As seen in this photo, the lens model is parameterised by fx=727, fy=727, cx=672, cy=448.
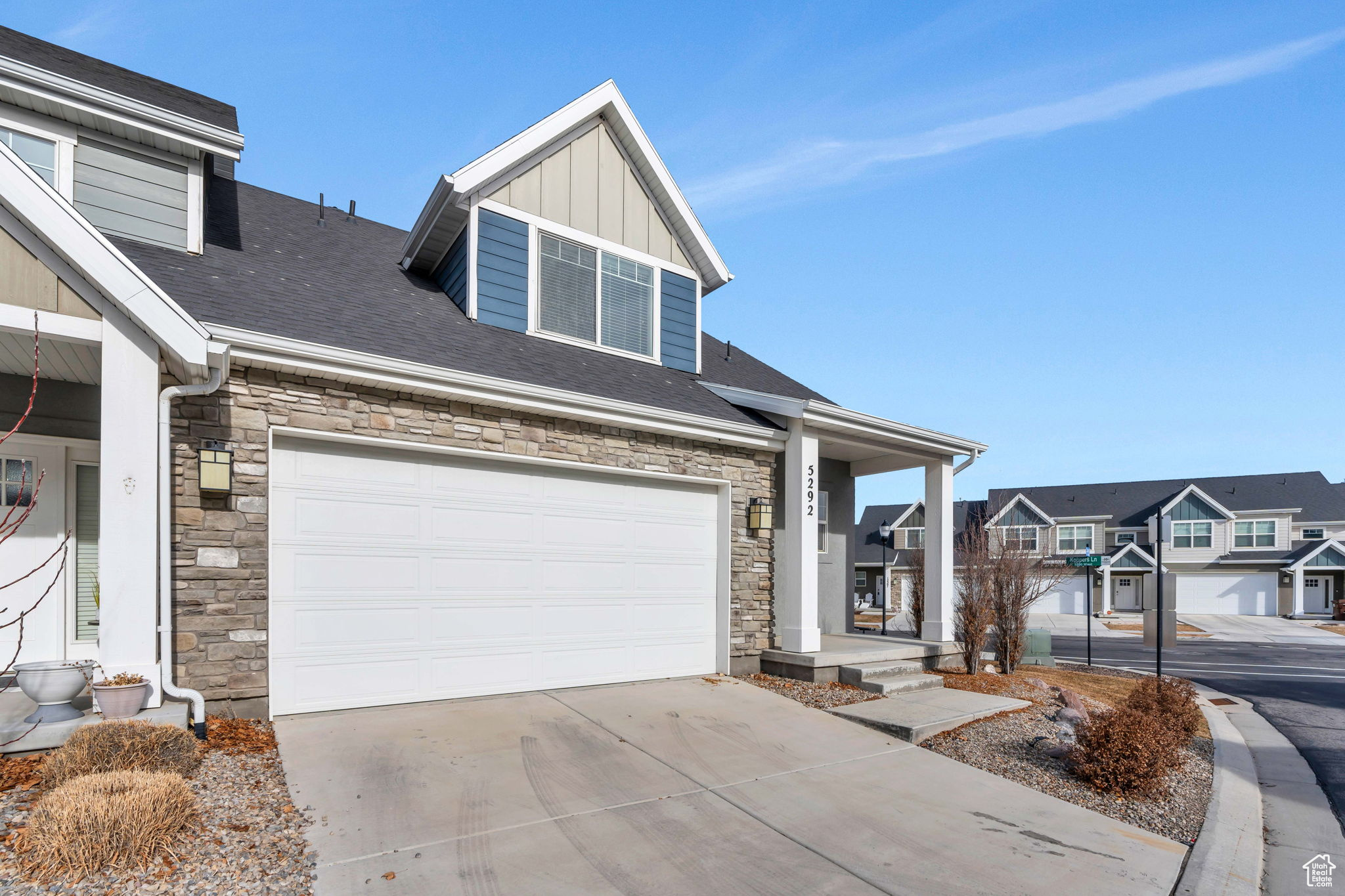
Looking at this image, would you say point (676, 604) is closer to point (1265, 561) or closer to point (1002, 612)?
point (1002, 612)

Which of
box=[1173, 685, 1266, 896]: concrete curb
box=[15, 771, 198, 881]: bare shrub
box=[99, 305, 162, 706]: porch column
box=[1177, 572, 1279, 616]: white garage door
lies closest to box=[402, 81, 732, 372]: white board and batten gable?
box=[99, 305, 162, 706]: porch column

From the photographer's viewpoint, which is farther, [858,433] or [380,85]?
[858,433]

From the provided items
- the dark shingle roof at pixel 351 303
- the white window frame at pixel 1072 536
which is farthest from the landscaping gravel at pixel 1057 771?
the white window frame at pixel 1072 536

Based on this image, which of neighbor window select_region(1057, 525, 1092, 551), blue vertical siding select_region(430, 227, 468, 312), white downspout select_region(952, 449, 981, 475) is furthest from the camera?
neighbor window select_region(1057, 525, 1092, 551)

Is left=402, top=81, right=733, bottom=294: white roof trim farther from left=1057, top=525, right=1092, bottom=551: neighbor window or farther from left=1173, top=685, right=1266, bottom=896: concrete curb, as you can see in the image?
left=1057, top=525, right=1092, bottom=551: neighbor window

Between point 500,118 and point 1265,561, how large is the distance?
43471 mm

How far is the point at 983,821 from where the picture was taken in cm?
523

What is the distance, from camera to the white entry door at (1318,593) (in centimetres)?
3750

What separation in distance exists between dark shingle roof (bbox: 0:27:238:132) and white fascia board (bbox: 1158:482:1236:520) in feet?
150

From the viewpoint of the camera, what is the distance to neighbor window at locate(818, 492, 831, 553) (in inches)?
506

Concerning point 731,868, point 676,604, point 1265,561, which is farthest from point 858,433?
point 1265,561

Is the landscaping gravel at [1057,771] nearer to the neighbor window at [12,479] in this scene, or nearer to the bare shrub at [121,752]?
the bare shrub at [121,752]

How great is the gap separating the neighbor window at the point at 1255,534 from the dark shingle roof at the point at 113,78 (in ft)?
159

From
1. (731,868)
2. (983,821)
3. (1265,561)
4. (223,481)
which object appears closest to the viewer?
(731,868)
